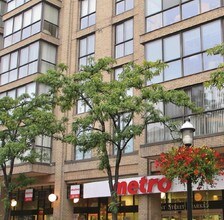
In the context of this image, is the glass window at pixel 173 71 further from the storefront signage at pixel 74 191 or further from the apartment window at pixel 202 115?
the storefront signage at pixel 74 191

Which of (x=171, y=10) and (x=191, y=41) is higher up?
(x=171, y=10)

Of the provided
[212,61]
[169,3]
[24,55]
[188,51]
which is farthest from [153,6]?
[24,55]

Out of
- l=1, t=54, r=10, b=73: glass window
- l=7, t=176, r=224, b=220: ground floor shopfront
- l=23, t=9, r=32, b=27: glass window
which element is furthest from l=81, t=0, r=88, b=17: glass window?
l=7, t=176, r=224, b=220: ground floor shopfront

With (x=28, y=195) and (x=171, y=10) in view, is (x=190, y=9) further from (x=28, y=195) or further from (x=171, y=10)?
(x=28, y=195)

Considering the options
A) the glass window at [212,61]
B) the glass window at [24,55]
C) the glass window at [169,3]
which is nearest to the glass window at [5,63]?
the glass window at [24,55]

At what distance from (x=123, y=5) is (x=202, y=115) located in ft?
36.3

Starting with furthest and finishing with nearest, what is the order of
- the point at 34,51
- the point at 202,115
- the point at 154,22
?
the point at 34,51 → the point at 154,22 → the point at 202,115

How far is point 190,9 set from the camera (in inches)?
922

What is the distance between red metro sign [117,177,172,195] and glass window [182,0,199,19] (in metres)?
8.56

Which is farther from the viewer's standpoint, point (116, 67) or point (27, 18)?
point (27, 18)

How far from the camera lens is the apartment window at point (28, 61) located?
31312 mm

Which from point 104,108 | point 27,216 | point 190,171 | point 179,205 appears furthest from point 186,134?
point 27,216

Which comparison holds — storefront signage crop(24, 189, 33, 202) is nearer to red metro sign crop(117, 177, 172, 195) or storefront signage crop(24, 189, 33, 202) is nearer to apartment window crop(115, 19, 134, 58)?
red metro sign crop(117, 177, 172, 195)

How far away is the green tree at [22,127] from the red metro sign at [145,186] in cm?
491
